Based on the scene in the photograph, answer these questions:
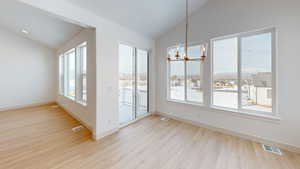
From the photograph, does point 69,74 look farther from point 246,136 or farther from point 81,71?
point 246,136

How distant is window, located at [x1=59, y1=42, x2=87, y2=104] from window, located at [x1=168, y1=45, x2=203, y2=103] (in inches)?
110

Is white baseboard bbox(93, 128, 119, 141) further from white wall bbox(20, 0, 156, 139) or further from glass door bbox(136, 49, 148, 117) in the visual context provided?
glass door bbox(136, 49, 148, 117)

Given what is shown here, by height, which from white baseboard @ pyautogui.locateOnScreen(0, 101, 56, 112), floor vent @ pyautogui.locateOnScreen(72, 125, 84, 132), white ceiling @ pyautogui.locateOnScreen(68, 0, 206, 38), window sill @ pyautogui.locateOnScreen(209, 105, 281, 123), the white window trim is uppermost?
white ceiling @ pyautogui.locateOnScreen(68, 0, 206, 38)

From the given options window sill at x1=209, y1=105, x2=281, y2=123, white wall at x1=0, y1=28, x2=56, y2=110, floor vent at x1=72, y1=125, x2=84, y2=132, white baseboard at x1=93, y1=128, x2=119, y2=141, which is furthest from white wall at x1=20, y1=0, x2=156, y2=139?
white wall at x1=0, y1=28, x2=56, y2=110

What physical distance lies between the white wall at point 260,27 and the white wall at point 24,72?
6621 millimetres

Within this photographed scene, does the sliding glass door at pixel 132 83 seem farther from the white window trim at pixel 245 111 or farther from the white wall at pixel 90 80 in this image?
the white window trim at pixel 245 111

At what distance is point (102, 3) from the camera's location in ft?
7.87

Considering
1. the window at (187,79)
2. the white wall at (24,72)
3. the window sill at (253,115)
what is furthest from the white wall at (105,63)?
the white wall at (24,72)

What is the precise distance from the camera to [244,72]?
2865 mm

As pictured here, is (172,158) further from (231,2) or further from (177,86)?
(231,2)

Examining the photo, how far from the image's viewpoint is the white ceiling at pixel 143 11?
247cm

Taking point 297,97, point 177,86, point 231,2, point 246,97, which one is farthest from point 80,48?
point 297,97

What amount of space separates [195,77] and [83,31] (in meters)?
3.52

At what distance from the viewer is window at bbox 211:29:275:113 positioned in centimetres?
257
